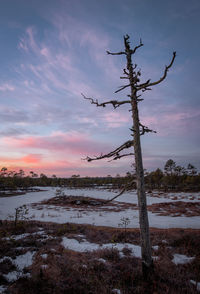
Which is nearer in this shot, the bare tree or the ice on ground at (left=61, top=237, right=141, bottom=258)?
the bare tree

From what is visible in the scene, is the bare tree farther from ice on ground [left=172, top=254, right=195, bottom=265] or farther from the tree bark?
ice on ground [left=172, top=254, right=195, bottom=265]

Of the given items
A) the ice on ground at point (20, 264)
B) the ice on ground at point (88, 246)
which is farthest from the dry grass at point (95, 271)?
the ice on ground at point (88, 246)

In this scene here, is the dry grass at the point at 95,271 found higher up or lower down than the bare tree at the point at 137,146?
lower down

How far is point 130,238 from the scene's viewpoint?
35.3ft

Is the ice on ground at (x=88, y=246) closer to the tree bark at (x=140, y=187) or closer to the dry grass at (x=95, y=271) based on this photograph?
the dry grass at (x=95, y=271)

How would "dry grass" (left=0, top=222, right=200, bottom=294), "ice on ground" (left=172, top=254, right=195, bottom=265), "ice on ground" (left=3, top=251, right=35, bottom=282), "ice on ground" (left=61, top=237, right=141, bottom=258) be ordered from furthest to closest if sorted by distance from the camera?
1. "ice on ground" (left=61, top=237, right=141, bottom=258)
2. "ice on ground" (left=172, top=254, right=195, bottom=265)
3. "ice on ground" (left=3, top=251, right=35, bottom=282)
4. "dry grass" (left=0, top=222, right=200, bottom=294)

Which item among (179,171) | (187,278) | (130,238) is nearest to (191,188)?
(179,171)

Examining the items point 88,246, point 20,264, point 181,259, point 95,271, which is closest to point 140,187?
point 95,271

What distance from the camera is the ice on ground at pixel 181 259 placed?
22.8ft

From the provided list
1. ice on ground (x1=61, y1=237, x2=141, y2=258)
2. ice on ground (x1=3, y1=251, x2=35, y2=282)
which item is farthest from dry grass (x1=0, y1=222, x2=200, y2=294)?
ice on ground (x1=61, y1=237, x2=141, y2=258)

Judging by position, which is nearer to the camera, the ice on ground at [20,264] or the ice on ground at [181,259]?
the ice on ground at [20,264]

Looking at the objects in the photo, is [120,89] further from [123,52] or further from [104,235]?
[104,235]

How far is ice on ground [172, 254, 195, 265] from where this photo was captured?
22.8ft

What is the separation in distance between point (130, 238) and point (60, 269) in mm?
6481
